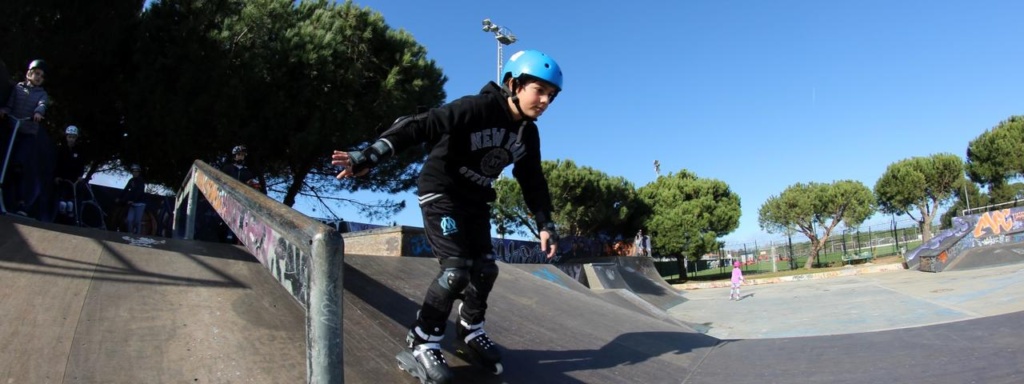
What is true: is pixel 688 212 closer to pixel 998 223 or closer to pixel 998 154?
pixel 998 223

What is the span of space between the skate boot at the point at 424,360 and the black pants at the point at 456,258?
0.04 m

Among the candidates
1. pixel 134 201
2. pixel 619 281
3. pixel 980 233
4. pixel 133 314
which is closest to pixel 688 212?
pixel 980 233

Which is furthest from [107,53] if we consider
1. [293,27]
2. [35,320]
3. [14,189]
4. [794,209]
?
[794,209]

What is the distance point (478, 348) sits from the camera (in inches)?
106

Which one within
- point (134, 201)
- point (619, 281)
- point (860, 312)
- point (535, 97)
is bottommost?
point (860, 312)

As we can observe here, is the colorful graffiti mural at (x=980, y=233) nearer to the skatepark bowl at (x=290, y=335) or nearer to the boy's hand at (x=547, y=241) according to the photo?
the skatepark bowl at (x=290, y=335)

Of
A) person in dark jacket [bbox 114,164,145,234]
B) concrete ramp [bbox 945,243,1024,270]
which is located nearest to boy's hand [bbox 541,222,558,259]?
person in dark jacket [bbox 114,164,145,234]

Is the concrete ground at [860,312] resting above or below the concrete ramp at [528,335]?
below

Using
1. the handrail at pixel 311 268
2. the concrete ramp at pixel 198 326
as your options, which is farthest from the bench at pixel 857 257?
the handrail at pixel 311 268

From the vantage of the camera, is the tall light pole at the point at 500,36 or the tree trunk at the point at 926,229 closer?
the tall light pole at the point at 500,36

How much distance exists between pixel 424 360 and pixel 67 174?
6.39 meters

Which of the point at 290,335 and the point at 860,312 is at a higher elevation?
the point at 290,335

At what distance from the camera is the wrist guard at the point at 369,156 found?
221 centimetres

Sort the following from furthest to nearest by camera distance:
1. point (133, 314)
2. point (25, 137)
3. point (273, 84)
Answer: point (273, 84), point (25, 137), point (133, 314)
